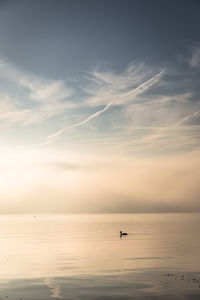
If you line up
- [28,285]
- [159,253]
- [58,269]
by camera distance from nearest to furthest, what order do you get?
[28,285] → [58,269] → [159,253]

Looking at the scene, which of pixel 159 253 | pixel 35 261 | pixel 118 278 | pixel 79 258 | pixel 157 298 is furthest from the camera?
pixel 159 253

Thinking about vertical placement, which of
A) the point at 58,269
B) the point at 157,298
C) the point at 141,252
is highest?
the point at 141,252

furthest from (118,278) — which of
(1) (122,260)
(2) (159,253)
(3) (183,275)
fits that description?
(2) (159,253)

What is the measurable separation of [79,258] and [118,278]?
41.7 feet

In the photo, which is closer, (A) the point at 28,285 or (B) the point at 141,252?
(A) the point at 28,285

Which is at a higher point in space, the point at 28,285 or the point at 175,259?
the point at 175,259

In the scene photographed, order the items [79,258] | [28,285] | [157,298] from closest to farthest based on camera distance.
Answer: [157,298] → [28,285] → [79,258]

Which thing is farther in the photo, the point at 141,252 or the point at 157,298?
the point at 141,252

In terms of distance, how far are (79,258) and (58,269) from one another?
796 cm

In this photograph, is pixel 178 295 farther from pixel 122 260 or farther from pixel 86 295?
pixel 122 260

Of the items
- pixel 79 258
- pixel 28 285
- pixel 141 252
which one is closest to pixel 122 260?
pixel 79 258

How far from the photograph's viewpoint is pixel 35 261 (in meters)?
38.1

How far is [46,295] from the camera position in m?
23.2

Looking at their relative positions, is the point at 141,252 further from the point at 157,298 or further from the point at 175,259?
the point at 157,298
